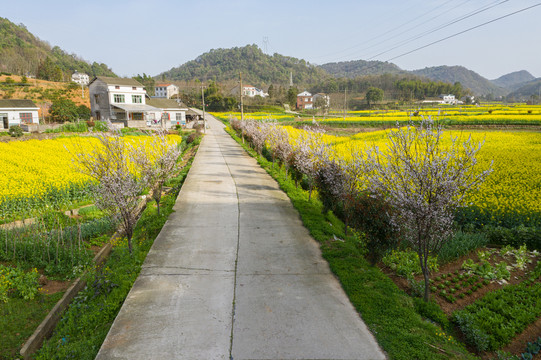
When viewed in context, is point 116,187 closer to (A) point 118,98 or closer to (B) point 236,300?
(B) point 236,300

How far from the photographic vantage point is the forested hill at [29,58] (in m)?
97.6

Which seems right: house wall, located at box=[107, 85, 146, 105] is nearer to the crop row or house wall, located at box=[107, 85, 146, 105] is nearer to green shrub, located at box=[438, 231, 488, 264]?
green shrub, located at box=[438, 231, 488, 264]

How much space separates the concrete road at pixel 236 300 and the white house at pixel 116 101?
4785 centimetres

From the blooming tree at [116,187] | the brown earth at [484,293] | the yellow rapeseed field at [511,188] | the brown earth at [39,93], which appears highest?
the brown earth at [39,93]

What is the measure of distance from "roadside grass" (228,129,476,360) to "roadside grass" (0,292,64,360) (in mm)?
5392

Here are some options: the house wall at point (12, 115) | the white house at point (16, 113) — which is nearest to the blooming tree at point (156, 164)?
the white house at point (16, 113)

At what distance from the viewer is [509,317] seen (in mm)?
5375

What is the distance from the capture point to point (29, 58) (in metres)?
108

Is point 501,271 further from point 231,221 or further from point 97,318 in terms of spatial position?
point 97,318

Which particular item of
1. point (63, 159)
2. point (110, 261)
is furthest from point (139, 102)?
point (110, 261)

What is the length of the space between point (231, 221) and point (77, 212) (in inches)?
220

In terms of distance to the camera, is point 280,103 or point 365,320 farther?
point 280,103

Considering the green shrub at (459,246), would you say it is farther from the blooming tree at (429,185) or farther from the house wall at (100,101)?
the house wall at (100,101)

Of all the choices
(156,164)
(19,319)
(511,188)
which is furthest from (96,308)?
(511,188)
